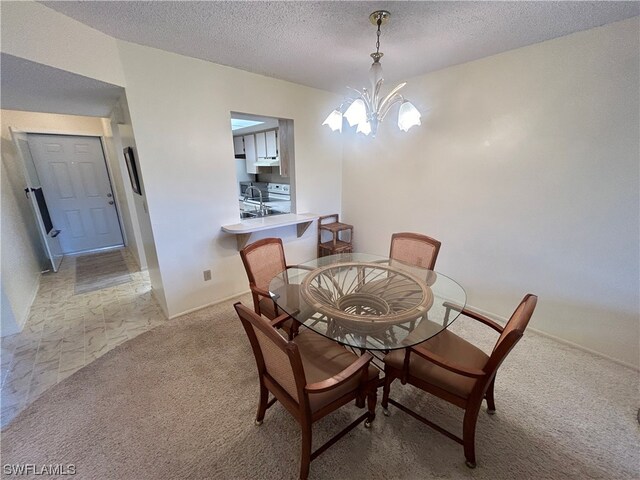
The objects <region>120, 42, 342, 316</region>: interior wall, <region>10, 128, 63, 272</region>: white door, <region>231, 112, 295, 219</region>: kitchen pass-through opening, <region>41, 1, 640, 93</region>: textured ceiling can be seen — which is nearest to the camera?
<region>41, 1, 640, 93</region>: textured ceiling

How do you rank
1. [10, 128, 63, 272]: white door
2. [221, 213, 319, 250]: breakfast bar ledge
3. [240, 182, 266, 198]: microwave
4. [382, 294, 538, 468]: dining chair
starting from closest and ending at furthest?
[382, 294, 538, 468]: dining chair → [221, 213, 319, 250]: breakfast bar ledge → [10, 128, 63, 272]: white door → [240, 182, 266, 198]: microwave

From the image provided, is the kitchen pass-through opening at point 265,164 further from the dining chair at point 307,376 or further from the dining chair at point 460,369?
the dining chair at point 460,369

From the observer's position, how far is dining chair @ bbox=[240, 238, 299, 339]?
75.4 inches

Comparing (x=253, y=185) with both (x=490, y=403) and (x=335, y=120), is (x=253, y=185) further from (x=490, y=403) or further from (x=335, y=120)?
(x=490, y=403)

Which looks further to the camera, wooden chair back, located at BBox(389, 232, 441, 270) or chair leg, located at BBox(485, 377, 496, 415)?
wooden chair back, located at BBox(389, 232, 441, 270)

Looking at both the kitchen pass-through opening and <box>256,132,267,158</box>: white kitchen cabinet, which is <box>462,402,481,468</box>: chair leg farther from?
<box>256,132,267,158</box>: white kitchen cabinet

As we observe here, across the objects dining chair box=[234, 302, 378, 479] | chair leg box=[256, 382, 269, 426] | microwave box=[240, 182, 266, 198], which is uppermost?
microwave box=[240, 182, 266, 198]

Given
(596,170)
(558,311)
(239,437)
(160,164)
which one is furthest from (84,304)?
(596,170)

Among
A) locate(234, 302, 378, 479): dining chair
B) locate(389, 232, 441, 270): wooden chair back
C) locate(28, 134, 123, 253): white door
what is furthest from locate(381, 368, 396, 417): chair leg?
locate(28, 134, 123, 253): white door

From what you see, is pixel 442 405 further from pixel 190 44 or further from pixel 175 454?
pixel 190 44

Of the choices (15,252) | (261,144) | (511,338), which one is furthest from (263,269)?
(261,144)

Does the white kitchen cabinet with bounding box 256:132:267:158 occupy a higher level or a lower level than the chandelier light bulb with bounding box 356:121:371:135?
higher

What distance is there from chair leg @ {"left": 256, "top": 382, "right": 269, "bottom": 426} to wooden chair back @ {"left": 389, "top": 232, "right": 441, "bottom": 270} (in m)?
1.56

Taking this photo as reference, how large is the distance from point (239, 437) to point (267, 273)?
1.13m
